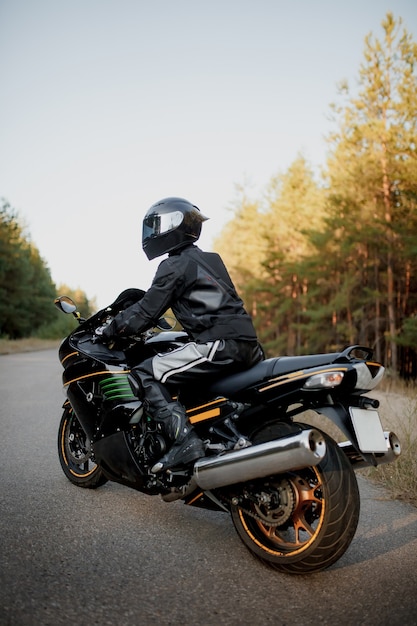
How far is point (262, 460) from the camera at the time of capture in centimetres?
310

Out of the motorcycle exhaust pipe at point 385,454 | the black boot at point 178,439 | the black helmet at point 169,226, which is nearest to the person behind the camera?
the motorcycle exhaust pipe at point 385,454

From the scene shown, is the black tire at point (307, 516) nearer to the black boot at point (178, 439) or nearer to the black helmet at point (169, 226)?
the black boot at point (178, 439)

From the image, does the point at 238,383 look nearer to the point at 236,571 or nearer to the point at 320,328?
the point at 236,571

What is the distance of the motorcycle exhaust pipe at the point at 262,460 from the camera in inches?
117

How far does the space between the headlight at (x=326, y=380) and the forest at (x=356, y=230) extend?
18.3m

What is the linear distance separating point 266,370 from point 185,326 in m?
0.68

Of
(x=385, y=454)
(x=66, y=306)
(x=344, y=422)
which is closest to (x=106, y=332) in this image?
(x=66, y=306)

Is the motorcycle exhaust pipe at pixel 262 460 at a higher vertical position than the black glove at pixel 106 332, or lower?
lower

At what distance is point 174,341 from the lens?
13.9ft

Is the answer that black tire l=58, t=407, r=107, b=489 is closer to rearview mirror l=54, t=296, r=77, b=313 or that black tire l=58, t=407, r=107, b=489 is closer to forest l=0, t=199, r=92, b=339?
rearview mirror l=54, t=296, r=77, b=313

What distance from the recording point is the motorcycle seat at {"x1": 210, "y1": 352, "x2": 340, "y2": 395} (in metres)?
3.37

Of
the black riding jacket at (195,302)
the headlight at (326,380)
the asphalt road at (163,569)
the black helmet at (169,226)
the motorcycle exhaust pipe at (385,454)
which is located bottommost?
the asphalt road at (163,569)

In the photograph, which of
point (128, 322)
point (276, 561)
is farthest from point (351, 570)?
point (128, 322)

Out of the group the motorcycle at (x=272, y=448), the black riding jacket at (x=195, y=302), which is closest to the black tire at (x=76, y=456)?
the motorcycle at (x=272, y=448)
